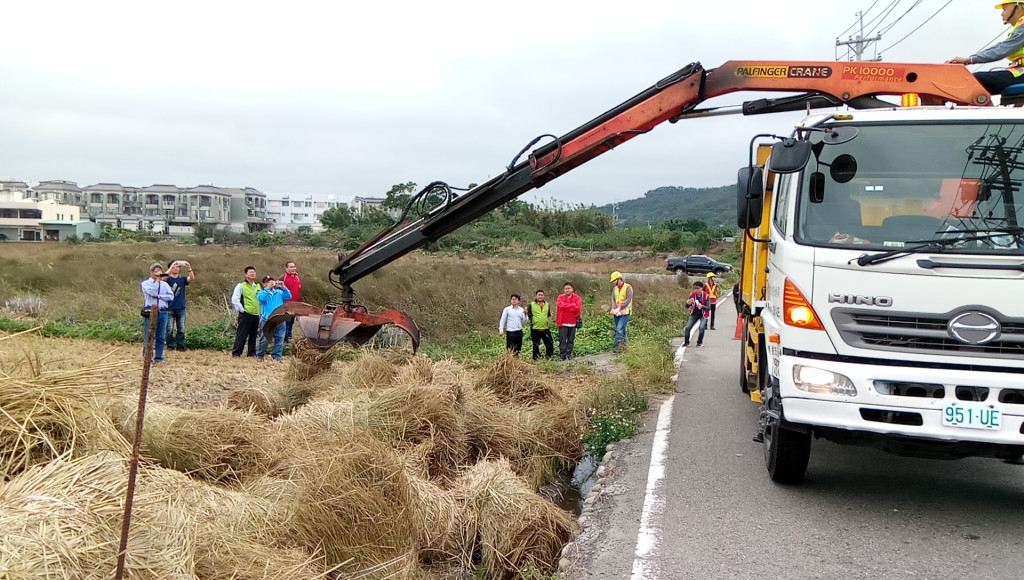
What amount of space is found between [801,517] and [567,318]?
918 centimetres

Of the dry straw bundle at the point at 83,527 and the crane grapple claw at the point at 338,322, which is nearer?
the dry straw bundle at the point at 83,527

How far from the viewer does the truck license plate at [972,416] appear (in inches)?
189

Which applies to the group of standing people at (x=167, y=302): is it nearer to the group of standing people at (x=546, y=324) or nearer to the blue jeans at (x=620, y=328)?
the group of standing people at (x=546, y=324)

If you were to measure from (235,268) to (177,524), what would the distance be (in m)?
23.5

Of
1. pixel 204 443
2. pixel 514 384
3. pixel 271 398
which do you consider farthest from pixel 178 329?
pixel 204 443

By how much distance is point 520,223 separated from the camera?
257 feet

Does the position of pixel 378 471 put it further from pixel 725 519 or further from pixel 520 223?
pixel 520 223

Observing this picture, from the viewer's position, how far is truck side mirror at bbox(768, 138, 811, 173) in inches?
210

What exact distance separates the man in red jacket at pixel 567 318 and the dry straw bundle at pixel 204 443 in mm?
8686

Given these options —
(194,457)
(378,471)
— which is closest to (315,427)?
(194,457)

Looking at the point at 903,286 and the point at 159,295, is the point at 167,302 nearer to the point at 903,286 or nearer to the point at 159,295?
the point at 159,295

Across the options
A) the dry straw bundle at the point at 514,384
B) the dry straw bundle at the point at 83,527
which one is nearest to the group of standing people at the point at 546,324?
the dry straw bundle at the point at 514,384

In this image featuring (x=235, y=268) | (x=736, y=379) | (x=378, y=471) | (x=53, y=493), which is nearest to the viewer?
(x=53, y=493)

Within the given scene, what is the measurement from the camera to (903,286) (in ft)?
16.3
